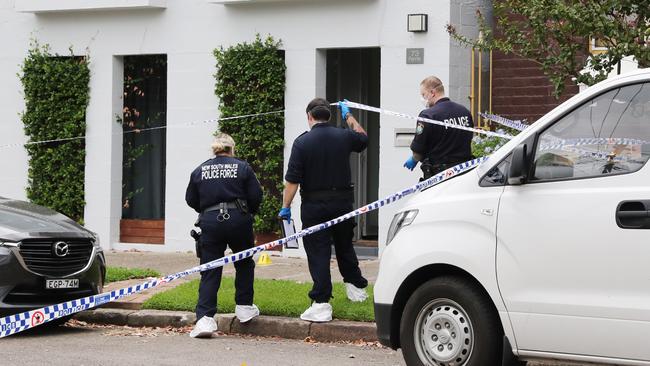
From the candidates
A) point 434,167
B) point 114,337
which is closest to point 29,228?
point 114,337

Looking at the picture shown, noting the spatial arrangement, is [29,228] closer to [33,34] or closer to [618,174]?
[618,174]

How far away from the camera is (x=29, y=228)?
11141 mm

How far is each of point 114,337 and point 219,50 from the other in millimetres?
6555

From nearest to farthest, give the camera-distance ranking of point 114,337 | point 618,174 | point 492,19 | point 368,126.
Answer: point 618,174 < point 114,337 < point 492,19 < point 368,126

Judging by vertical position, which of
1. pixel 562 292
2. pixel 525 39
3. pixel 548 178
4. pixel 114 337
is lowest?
pixel 114 337

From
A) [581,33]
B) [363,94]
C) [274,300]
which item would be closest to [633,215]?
[581,33]

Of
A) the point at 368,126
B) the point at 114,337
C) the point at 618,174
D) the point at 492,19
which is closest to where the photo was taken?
the point at 618,174

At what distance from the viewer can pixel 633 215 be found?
7199mm

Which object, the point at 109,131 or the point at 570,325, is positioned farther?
the point at 109,131

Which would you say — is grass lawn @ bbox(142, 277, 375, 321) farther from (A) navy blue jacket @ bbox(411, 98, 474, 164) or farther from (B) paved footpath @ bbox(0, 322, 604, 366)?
(A) navy blue jacket @ bbox(411, 98, 474, 164)

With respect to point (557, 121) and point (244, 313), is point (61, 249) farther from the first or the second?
point (557, 121)

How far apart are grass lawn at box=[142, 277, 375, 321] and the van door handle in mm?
3974

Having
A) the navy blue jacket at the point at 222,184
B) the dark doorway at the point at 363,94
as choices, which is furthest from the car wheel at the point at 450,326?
the dark doorway at the point at 363,94

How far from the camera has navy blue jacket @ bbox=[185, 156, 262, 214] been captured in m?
10.9
